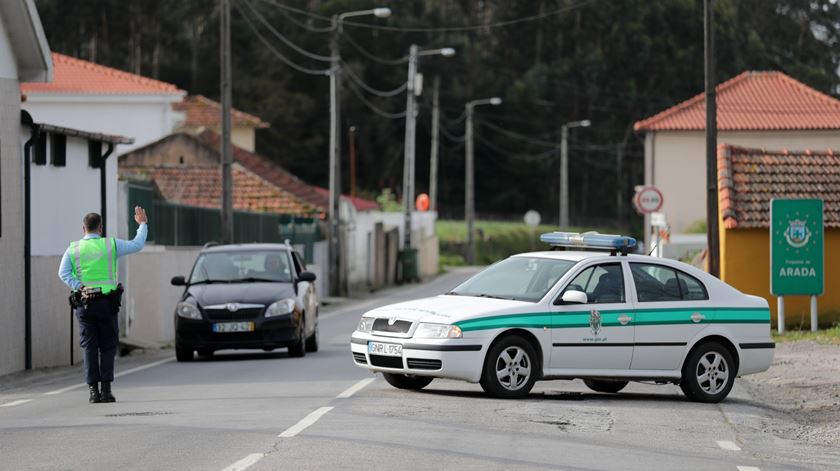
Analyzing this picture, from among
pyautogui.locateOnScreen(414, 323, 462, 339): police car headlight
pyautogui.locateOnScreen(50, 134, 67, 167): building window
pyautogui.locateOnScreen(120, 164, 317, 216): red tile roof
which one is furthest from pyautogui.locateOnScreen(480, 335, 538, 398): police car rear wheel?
pyautogui.locateOnScreen(120, 164, 317, 216): red tile roof

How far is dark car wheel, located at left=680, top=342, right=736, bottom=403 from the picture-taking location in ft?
53.9

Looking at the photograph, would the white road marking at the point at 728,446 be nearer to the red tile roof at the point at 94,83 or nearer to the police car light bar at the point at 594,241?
the police car light bar at the point at 594,241

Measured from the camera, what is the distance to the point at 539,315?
50.9 feet

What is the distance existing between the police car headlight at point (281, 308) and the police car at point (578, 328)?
609cm

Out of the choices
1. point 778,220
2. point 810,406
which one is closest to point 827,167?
point 778,220

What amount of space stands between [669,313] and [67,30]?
Result: 81082 mm

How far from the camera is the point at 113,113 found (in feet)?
218

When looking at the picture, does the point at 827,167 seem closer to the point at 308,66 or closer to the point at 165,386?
the point at 165,386

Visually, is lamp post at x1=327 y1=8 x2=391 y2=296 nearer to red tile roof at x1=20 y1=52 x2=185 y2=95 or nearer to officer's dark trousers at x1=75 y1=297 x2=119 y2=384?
red tile roof at x1=20 y1=52 x2=185 y2=95

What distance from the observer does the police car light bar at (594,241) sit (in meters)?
16.6

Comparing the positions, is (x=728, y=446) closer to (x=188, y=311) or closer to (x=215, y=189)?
(x=188, y=311)

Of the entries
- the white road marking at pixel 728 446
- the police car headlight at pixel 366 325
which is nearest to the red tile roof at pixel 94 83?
the police car headlight at pixel 366 325

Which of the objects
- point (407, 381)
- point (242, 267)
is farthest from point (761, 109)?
point (407, 381)

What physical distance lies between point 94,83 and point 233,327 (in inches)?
1818
